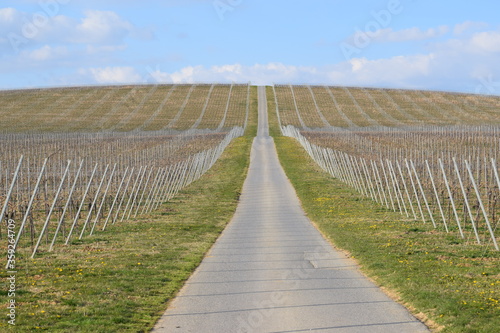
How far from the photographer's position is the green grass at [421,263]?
10.4 metres

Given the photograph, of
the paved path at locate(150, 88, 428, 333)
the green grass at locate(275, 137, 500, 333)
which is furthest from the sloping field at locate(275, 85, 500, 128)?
the paved path at locate(150, 88, 428, 333)

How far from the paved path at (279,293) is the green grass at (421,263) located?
0.44 m

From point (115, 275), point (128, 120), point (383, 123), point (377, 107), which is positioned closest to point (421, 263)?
point (115, 275)

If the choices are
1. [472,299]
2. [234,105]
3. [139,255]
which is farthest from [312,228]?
[234,105]

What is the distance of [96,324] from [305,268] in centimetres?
605

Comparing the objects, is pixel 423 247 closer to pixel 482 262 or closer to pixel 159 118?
pixel 482 262

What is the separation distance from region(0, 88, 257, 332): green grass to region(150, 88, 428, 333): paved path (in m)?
0.51

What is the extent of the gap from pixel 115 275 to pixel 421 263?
6.97 meters

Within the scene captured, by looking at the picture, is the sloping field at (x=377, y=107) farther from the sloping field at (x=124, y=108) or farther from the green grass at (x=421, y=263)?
the green grass at (x=421, y=263)

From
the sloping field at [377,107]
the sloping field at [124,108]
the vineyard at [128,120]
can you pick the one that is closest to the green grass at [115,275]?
the vineyard at [128,120]

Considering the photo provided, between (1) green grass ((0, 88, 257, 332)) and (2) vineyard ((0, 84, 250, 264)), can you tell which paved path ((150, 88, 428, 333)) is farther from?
(2) vineyard ((0, 84, 250, 264))

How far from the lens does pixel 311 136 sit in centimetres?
8669

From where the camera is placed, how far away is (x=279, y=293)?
472 inches

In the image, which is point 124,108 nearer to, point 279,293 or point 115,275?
point 115,275
